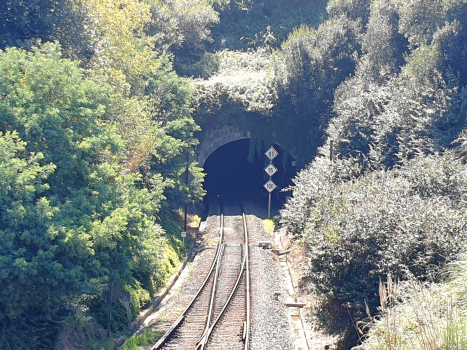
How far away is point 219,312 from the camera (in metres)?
17.5

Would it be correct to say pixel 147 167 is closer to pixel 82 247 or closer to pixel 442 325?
pixel 82 247

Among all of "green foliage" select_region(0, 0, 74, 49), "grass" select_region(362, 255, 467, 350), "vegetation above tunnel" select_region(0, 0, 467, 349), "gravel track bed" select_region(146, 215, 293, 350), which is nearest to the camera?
"grass" select_region(362, 255, 467, 350)

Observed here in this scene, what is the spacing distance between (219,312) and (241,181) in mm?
27877

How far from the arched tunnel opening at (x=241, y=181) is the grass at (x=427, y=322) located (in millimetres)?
26763

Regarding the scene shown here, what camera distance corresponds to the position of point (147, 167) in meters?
24.0

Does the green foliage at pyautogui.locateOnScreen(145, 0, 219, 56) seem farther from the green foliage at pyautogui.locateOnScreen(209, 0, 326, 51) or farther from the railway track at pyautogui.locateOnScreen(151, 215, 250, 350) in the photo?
the railway track at pyautogui.locateOnScreen(151, 215, 250, 350)

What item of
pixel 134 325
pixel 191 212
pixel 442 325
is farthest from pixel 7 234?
pixel 191 212

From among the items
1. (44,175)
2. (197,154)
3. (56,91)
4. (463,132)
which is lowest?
(44,175)

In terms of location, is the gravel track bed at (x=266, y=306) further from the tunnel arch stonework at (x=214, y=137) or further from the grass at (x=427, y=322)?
the tunnel arch stonework at (x=214, y=137)

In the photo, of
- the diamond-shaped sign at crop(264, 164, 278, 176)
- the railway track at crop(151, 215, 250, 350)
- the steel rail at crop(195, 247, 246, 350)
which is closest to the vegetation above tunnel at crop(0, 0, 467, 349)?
the railway track at crop(151, 215, 250, 350)

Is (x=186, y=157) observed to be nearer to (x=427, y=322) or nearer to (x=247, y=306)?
(x=247, y=306)

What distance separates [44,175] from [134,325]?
21.1 feet

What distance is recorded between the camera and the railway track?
48.7 ft

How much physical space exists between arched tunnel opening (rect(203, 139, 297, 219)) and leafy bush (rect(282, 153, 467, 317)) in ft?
63.0
